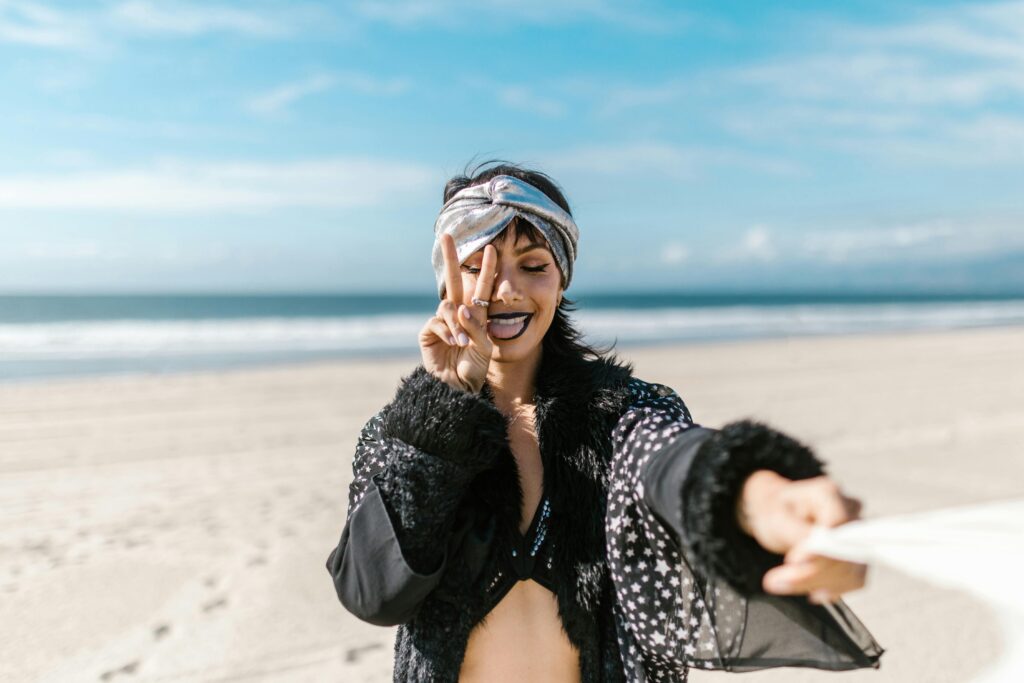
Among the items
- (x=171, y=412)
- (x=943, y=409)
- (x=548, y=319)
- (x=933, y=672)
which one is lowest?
(x=171, y=412)

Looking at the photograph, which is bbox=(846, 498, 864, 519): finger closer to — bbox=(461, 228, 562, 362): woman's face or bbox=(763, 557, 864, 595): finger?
bbox=(763, 557, 864, 595): finger

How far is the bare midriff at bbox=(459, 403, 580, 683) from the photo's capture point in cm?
177

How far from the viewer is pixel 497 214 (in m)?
1.87

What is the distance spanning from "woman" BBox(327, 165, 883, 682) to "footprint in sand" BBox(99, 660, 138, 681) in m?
2.88

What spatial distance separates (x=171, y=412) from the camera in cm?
1097

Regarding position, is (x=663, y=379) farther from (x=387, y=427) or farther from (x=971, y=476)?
(x=387, y=427)

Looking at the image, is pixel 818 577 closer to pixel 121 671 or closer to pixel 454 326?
pixel 454 326

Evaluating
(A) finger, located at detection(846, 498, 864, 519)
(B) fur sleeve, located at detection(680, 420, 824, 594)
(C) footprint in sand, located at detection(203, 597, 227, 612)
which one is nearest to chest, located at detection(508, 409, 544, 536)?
(B) fur sleeve, located at detection(680, 420, 824, 594)

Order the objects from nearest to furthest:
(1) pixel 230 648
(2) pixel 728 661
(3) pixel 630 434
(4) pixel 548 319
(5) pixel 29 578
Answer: (2) pixel 728 661, (3) pixel 630 434, (4) pixel 548 319, (1) pixel 230 648, (5) pixel 29 578

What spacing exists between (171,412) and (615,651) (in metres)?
10.4

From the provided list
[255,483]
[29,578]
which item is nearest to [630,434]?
[29,578]

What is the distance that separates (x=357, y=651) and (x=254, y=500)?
2.94 metres

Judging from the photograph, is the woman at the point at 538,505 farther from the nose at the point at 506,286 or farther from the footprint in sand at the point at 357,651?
the footprint in sand at the point at 357,651

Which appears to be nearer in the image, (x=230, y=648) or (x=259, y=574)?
(x=230, y=648)
